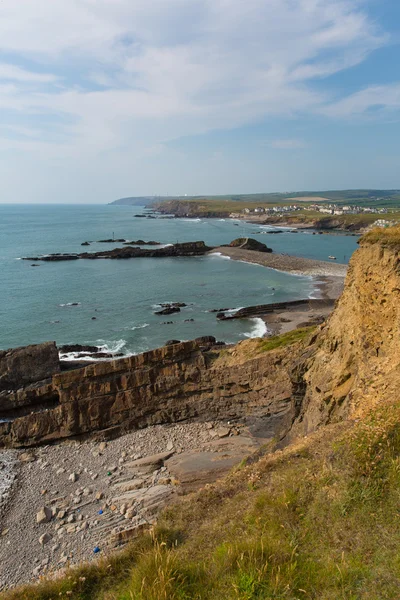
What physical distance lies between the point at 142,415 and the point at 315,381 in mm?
10257

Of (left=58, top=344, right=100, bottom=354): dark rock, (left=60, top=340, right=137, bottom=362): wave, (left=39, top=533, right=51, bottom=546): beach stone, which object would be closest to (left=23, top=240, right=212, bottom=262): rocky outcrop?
(left=60, top=340, right=137, bottom=362): wave

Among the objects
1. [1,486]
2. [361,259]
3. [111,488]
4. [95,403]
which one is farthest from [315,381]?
[1,486]

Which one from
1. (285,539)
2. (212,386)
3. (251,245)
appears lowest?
(212,386)

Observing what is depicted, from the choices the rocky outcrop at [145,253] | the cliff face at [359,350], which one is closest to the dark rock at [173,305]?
the cliff face at [359,350]

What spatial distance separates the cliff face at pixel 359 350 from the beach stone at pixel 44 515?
10.3 metres

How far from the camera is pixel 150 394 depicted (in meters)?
21.1

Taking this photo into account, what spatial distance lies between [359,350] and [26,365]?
79.7 ft

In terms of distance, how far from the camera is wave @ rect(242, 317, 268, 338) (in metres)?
40.9

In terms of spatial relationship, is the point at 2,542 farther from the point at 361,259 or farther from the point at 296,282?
the point at 296,282

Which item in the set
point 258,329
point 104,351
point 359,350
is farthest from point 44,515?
point 258,329

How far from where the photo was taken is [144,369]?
838 inches

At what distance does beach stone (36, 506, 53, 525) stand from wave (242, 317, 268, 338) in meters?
28.1

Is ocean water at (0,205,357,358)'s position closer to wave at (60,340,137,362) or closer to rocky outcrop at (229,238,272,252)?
wave at (60,340,137,362)

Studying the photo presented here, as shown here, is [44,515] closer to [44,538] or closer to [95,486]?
[44,538]
